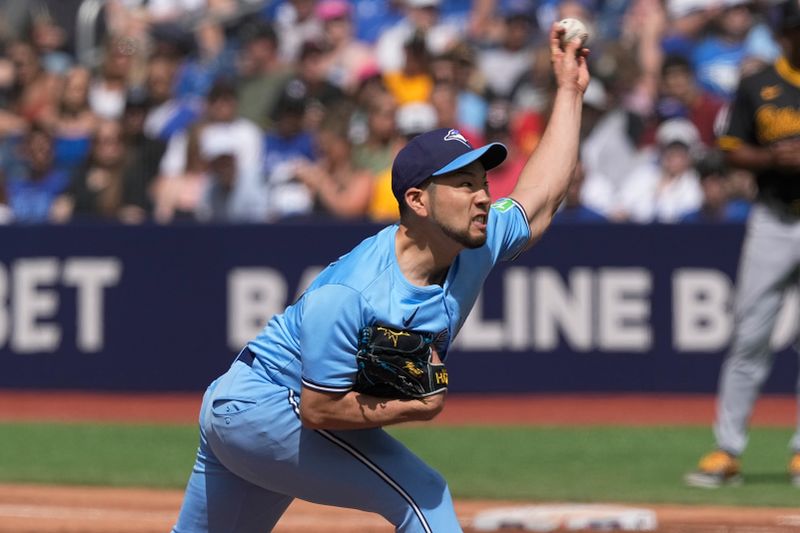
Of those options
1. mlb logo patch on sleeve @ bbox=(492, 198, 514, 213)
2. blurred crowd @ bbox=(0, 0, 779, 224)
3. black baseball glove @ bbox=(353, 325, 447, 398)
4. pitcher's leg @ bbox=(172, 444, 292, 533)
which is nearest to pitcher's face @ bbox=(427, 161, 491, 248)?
black baseball glove @ bbox=(353, 325, 447, 398)

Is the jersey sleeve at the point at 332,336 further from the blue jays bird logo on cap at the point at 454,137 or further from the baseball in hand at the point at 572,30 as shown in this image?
the baseball in hand at the point at 572,30

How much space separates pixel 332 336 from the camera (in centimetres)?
455

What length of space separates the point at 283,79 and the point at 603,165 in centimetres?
365

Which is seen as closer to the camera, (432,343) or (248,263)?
(432,343)

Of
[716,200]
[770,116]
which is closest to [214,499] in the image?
[770,116]

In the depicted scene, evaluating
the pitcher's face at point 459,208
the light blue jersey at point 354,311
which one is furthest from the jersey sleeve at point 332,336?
the pitcher's face at point 459,208

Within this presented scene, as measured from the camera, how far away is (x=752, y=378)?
28.3 feet

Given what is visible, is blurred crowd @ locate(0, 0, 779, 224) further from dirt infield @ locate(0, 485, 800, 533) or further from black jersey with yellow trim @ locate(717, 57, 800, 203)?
dirt infield @ locate(0, 485, 800, 533)

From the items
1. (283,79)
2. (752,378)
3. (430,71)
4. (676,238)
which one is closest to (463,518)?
(752,378)

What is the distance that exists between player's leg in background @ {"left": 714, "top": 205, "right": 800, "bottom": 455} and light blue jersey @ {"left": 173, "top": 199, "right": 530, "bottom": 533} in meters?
3.91

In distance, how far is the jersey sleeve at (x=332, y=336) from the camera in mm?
4551

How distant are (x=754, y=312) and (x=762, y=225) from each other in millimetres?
502

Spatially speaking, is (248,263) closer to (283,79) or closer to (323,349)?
(283,79)

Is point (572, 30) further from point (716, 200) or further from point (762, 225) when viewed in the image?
point (716, 200)
